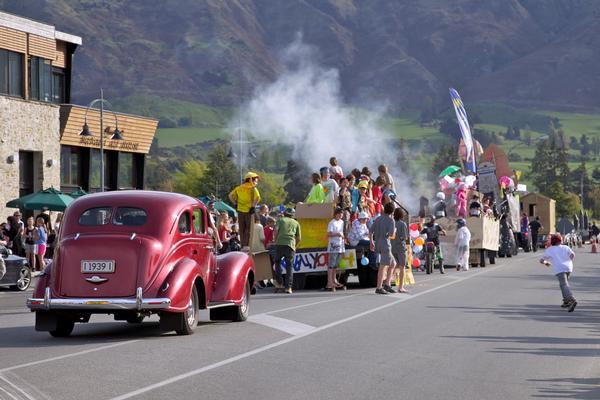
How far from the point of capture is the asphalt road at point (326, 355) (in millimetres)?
11516

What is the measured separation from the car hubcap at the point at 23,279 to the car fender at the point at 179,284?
1490 centimetres

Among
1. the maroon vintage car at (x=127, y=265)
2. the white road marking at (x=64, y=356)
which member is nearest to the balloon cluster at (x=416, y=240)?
the maroon vintage car at (x=127, y=265)

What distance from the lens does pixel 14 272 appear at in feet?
100

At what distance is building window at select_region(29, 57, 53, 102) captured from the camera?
5562 cm

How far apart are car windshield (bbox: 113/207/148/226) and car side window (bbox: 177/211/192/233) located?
512 mm

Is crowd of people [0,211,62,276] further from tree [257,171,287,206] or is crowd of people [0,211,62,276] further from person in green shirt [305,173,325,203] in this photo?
tree [257,171,287,206]

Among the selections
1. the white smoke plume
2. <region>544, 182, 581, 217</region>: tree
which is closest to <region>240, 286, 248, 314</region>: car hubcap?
the white smoke plume

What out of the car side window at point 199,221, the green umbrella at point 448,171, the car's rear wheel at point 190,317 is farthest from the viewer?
the green umbrella at point 448,171

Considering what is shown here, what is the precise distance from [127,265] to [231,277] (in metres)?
2.59

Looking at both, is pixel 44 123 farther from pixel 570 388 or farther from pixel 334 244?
pixel 570 388

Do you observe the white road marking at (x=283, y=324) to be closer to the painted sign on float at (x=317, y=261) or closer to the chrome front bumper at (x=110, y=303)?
the chrome front bumper at (x=110, y=303)

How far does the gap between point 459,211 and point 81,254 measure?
29424mm

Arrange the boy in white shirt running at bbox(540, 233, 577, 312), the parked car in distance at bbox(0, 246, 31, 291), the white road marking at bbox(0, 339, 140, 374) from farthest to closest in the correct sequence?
the parked car in distance at bbox(0, 246, 31, 291) → the boy in white shirt running at bbox(540, 233, 577, 312) → the white road marking at bbox(0, 339, 140, 374)

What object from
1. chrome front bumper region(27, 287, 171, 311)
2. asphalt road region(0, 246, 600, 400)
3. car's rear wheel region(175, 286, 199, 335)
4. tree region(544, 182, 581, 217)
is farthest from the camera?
tree region(544, 182, 581, 217)
